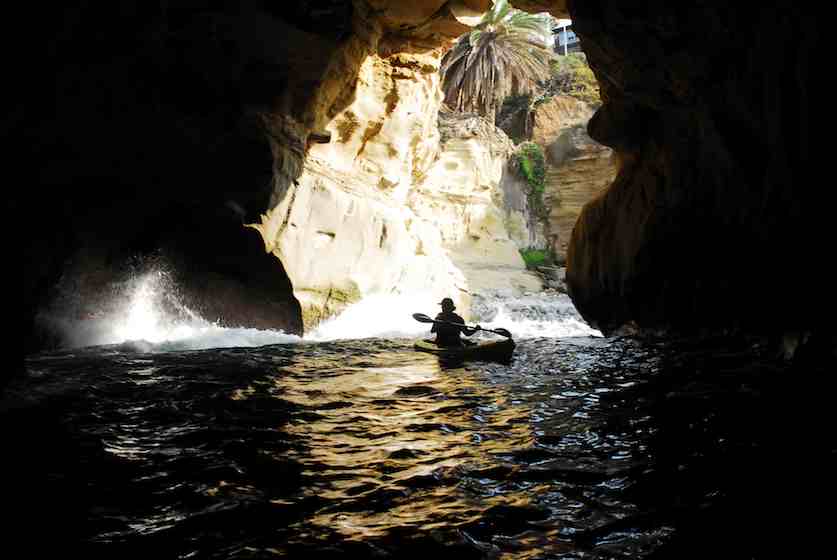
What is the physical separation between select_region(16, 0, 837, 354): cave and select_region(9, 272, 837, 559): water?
90.6 inches

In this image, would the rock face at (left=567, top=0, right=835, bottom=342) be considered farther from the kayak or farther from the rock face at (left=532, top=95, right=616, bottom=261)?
the rock face at (left=532, top=95, right=616, bottom=261)

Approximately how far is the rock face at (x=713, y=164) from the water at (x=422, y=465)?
5.03 ft

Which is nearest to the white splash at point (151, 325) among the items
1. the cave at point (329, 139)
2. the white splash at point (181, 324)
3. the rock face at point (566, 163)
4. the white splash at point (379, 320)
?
the white splash at point (181, 324)

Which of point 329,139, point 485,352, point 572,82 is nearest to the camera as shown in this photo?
point 485,352

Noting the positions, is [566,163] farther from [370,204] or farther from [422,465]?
[422,465]

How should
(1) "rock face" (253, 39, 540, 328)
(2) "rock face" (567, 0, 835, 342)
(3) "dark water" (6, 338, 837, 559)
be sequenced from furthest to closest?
1. (1) "rock face" (253, 39, 540, 328)
2. (2) "rock face" (567, 0, 835, 342)
3. (3) "dark water" (6, 338, 837, 559)

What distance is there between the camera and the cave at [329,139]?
19.9 ft

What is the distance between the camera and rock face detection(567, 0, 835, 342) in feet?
18.6

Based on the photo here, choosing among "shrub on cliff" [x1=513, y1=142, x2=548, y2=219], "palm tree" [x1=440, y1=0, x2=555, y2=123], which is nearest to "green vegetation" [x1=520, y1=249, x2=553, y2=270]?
"shrub on cliff" [x1=513, y1=142, x2=548, y2=219]

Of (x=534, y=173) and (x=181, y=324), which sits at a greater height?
(x=534, y=173)

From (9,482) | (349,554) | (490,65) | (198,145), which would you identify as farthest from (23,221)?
(490,65)

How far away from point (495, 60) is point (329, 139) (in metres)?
11.7

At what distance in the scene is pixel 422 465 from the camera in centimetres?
336

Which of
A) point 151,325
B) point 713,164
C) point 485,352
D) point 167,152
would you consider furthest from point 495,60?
point 485,352
